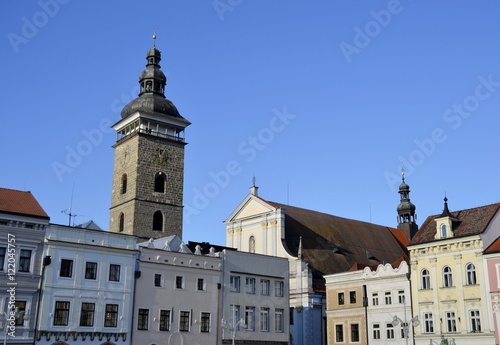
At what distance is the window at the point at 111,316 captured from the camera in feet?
139

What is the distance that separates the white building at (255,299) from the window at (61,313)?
1216 cm

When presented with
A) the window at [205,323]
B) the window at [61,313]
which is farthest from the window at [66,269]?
the window at [205,323]

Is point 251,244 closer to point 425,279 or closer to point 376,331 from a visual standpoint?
point 376,331

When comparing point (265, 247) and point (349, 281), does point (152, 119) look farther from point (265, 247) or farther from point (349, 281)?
point (349, 281)

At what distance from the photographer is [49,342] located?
39281 mm

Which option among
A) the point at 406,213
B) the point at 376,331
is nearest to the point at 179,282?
the point at 376,331

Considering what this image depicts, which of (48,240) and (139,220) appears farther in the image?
(139,220)

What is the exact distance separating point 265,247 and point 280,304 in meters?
13.7

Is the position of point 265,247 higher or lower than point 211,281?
higher

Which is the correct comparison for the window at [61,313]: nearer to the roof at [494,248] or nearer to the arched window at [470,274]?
the arched window at [470,274]

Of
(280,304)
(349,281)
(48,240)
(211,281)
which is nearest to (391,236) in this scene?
(349,281)

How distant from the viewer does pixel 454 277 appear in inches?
1852

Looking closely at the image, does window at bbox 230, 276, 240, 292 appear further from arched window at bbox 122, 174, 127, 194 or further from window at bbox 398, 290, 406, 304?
arched window at bbox 122, 174, 127, 194

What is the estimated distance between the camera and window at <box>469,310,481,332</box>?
45.2m
